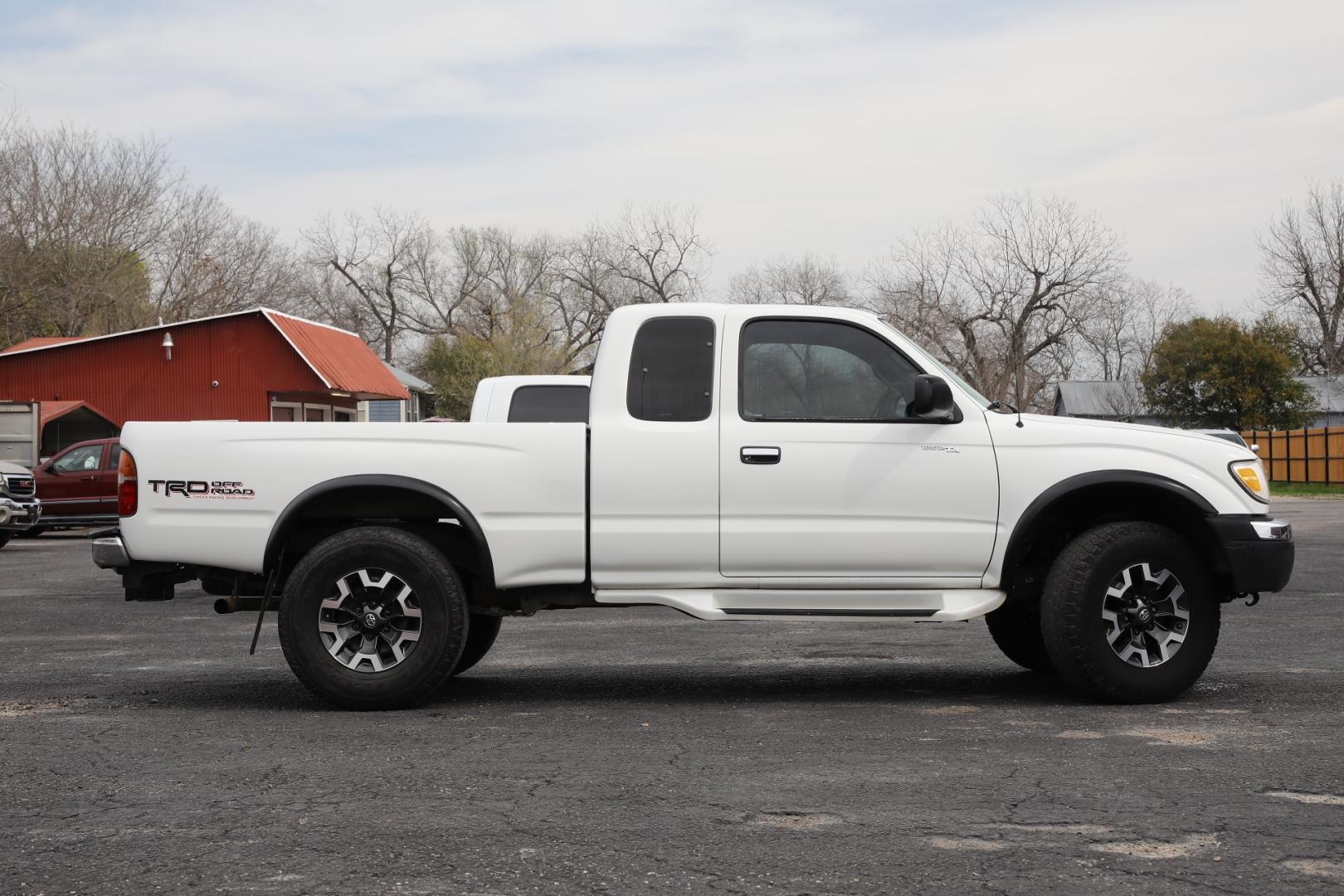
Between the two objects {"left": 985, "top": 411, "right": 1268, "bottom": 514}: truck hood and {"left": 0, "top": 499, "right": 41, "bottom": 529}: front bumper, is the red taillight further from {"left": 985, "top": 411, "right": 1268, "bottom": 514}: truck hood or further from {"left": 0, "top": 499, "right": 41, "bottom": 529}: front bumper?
{"left": 0, "top": 499, "right": 41, "bottom": 529}: front bumper

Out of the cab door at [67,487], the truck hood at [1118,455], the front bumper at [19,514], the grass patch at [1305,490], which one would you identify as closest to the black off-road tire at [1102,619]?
the truck hood at [1118,455]

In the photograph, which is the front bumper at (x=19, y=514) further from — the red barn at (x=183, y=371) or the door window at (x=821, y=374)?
the red barn at (x=183, y=371)

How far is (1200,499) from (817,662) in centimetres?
270

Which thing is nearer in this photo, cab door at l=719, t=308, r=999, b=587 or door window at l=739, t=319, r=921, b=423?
cab door at l=719, t=308, r=999, b=587

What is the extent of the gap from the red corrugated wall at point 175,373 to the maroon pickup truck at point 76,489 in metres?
15.2

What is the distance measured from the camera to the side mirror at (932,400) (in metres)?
7.12

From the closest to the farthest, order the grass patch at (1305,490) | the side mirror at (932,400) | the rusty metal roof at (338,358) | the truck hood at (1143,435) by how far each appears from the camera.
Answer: the side mirror at (932,400)
the truck hood at (1143,435)
the rusty metal roof at (338,358)
the grass patch at (1305,490)

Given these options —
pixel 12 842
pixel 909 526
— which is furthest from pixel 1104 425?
pixel 12 842

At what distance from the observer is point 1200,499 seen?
729cm

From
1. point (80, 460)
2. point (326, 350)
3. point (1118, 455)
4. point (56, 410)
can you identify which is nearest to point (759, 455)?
point (1118, 455)

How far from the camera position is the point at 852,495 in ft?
23.9

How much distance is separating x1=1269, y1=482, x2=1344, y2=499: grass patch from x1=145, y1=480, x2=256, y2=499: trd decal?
3807 cm

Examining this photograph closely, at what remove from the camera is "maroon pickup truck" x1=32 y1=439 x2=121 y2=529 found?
24.9 metres

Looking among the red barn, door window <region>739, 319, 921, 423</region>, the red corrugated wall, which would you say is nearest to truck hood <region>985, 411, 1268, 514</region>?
door window <region>739, 319, 921, 423</region>
